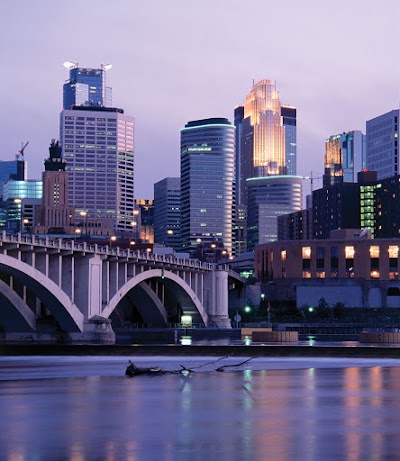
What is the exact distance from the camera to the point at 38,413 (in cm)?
3816

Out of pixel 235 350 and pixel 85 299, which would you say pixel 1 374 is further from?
pixel 85 299

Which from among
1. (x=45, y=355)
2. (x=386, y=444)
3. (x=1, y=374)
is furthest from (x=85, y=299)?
(x=386, y=444)

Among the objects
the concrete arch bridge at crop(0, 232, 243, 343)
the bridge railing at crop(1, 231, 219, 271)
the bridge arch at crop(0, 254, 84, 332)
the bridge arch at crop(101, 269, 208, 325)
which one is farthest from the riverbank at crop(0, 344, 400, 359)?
the bridge arch at crop(101, 269, 208, 325)

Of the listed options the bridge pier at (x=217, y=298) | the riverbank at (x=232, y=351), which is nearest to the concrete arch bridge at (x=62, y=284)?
the riverbank at (x=232, y=351)

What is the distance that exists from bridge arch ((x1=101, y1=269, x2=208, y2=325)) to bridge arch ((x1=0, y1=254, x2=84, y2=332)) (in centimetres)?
649

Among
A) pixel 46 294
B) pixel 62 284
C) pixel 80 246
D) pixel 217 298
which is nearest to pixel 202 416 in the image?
pixel 46 294

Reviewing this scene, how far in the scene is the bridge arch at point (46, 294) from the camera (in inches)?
3967

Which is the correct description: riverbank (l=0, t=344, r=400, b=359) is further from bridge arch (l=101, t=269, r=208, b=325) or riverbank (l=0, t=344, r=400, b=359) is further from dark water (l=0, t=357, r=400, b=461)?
bridge arch (l=101, t=269, r=208, b=325)

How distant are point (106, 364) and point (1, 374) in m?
13.1

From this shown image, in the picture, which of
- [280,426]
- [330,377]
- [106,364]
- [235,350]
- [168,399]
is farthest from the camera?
[235,350]

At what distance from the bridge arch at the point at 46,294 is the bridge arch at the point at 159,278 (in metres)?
6.49

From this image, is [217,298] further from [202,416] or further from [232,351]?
[202,416]

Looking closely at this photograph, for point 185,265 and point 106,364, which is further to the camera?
point 185,265

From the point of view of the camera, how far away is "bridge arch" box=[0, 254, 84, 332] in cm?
10075
